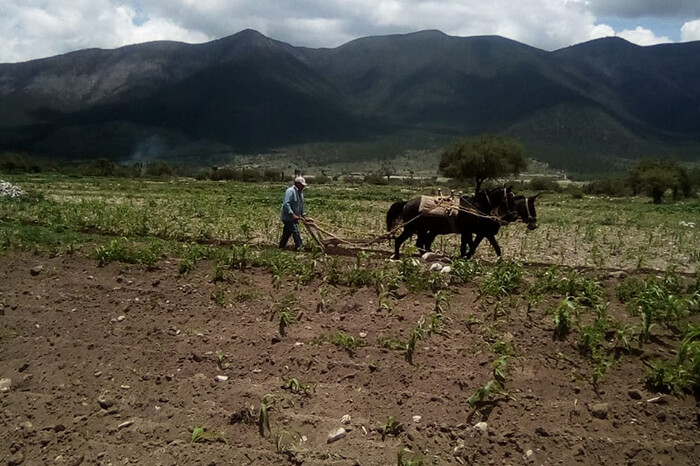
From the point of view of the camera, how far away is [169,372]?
6953mm

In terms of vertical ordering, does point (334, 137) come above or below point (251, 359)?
above

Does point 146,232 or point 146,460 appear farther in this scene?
point 146,232

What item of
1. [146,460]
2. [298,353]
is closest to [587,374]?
[298,353]

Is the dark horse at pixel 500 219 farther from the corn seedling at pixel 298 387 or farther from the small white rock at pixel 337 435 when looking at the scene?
the small white rock at pixel 337 435

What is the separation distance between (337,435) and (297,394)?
77 centimetres

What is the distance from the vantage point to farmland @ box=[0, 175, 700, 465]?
18.9 feet

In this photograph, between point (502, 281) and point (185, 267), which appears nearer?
point (502, 281)

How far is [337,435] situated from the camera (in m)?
5.80

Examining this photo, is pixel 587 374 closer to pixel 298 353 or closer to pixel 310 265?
pixel 298 353

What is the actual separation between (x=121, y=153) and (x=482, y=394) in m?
156

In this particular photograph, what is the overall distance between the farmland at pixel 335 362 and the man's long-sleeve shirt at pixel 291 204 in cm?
246

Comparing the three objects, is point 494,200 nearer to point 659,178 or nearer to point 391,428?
point 391,428

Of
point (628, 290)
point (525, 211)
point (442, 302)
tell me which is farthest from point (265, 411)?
point (525, 211)

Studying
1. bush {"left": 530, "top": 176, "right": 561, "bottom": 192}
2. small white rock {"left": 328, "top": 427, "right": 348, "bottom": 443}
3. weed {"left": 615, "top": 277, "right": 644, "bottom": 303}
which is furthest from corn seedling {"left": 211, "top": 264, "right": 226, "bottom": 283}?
bush {"left": 530, "top": 176, "right": 561, "bottom": 192}
